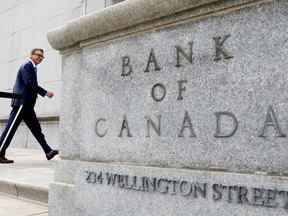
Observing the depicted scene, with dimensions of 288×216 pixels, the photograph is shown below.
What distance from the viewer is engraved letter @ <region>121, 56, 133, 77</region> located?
2972 millimetres

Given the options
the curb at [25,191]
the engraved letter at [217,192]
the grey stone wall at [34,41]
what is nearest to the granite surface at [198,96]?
the engraved letter at [217,192]

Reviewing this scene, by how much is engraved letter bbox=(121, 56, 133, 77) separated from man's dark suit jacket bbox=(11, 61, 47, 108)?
12.8 ft

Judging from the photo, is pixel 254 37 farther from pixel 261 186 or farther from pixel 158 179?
pixel 158 179

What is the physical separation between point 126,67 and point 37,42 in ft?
28.0

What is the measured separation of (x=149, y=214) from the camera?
2.70 meters

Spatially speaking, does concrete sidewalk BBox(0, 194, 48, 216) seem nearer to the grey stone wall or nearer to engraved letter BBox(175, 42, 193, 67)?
engraved letter BBox(175, 42, 193, 67)

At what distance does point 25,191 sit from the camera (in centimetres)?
442

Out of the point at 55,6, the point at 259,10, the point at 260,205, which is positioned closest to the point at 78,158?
the point at 260,205

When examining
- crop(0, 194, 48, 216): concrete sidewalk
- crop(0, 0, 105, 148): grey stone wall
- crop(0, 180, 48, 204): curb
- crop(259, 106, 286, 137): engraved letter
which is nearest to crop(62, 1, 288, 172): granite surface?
crop(259, 106, 286, 137): engraved letter

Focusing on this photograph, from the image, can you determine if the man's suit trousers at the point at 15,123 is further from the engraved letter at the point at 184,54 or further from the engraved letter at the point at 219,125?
the engraved letter at the point at 219,125

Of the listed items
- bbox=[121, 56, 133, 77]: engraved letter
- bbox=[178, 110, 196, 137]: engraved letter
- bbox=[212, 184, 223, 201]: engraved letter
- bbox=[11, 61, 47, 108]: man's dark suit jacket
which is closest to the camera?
bbox=[212, 184, 223, 201]: engraved letter

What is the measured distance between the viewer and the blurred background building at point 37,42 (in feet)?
31.7

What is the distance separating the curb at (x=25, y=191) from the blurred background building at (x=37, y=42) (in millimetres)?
4740

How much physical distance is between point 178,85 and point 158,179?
64 centimetres
